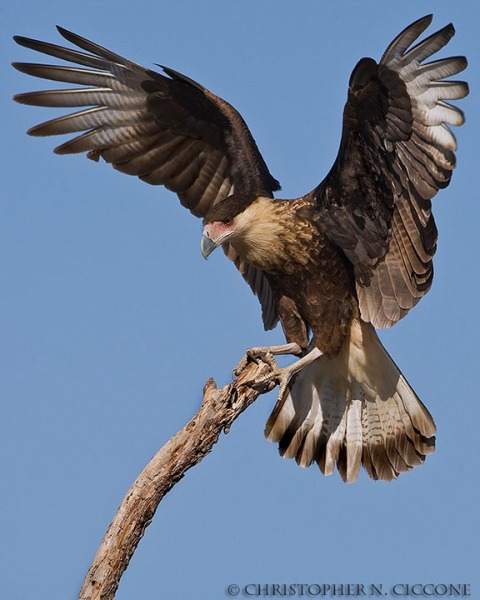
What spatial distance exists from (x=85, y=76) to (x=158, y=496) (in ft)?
9.70

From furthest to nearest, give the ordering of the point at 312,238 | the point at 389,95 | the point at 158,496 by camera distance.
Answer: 1. the point at 312,238
2. the point at 389,95
3. the point at 158,496

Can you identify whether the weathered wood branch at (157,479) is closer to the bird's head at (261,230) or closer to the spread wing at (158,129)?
the bird's head at (261,230)

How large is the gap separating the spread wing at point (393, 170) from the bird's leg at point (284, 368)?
426 mm

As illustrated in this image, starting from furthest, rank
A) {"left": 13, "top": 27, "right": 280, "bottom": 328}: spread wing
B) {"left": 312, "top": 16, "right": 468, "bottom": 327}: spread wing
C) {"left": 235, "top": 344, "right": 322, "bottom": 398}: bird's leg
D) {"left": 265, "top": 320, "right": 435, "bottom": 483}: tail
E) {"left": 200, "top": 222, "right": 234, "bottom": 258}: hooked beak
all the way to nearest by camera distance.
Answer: {"left": 13, "top": 27, "right": 280, "bottom": 328}: spread wing < {"left": 265, "top": 320, "right": 435, "bottom": 483}: tail < {"left": 235, "top": 344, "right": 322, "bottom": 398}: bird's leg < {"left": 200, "top": 222, "right": 234, "bottom": 258}: hooked beak < {"left": 312, "top": 16, "right": 468, "bottom": 327}: spread wing

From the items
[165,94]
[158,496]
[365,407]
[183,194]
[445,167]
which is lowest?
[158,496]

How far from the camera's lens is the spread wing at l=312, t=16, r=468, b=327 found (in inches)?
204

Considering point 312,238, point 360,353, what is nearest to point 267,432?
point 360,353

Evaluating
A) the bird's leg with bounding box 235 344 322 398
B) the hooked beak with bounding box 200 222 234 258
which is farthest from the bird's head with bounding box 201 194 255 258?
the bird's leg with bounding box 235 344 322 398

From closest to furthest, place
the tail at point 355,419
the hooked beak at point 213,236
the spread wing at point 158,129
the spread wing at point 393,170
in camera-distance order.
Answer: the spread wing at point 393,170 → the hooked beak at point 213,236 → the tail at point 355,419 → the spread wing at point 158,129

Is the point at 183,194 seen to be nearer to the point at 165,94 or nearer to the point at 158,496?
the point at 165,94

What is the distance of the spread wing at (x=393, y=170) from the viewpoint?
519 centimetres

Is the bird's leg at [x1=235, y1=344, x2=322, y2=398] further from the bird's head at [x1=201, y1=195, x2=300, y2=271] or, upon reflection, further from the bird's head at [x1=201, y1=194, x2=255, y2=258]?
the bird's head at [x1=201, y1=194, x2=255, y2=258]

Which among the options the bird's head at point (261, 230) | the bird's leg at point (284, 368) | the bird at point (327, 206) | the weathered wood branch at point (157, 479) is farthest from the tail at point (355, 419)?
the weathered wood branch at point (157, 479)

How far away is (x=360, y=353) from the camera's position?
6.17 meters
